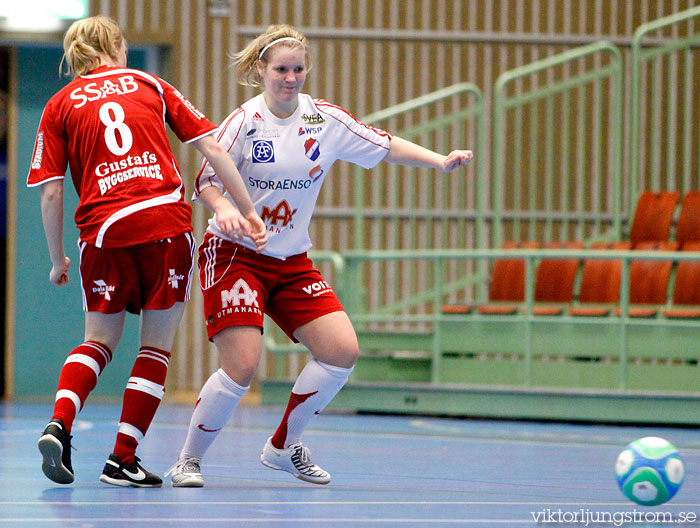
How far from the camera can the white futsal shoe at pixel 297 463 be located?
4.34 metres

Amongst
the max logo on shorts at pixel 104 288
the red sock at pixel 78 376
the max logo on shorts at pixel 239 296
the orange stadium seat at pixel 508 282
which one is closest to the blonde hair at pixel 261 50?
the max logo on shorts at pixel 239 296

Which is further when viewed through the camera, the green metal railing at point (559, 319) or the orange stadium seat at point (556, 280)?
the orange stadium seat at point (556, 280)

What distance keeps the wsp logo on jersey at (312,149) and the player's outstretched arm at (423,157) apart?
1.08 ft

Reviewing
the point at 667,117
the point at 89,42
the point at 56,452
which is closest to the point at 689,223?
the point at 667,117

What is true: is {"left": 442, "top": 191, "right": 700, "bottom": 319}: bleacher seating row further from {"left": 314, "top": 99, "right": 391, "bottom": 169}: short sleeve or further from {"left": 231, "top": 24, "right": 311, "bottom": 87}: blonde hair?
{"left": 231, "top": 24, "right": 311, "bottom": 87}: blonde hair

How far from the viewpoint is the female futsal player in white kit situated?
4.20 meters

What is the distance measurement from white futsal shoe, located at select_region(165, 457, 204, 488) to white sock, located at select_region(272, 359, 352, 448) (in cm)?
33

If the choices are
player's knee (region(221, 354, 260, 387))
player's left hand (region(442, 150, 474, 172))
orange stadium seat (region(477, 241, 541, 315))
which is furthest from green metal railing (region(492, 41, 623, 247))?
player's knee (region(221, 354, 260, 387))

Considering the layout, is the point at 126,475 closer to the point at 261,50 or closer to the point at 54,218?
the point at 54,218

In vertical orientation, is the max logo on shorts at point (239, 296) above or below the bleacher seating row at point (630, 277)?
above

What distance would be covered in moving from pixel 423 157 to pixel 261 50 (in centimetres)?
72

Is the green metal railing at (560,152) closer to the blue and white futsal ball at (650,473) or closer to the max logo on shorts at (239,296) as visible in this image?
the max logo on shorts at (239,296)

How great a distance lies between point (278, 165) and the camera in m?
4.30

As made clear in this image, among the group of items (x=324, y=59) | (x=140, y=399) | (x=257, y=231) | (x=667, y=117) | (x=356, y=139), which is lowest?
(x=140, y=399)
